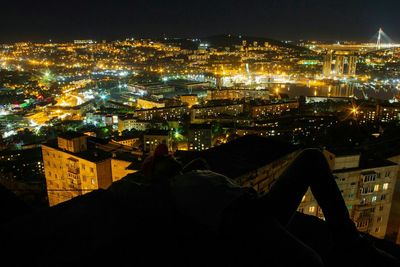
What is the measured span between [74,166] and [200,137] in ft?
14.9

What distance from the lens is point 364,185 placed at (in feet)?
11.8

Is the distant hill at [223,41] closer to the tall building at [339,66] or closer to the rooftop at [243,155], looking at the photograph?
the tall building at [339,66]

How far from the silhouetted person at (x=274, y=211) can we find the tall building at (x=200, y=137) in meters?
8.36

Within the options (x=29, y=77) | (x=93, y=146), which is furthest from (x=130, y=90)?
(x=93, y=146)

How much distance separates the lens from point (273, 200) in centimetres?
60

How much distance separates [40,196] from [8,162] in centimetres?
258

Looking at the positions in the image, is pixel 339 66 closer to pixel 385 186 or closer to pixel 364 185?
pixel 385 186

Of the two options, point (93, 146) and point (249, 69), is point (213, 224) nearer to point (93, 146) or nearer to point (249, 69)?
point (93, 146)

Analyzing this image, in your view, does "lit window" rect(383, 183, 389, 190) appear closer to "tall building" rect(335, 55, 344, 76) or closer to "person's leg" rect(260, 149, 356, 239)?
"person's leg" rect(260, 149, 356, 239)

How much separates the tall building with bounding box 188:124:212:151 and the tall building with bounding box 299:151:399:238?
219 inches

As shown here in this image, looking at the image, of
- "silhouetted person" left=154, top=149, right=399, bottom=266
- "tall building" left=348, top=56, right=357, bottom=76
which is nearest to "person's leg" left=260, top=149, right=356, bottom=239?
"silhouetted person" left=154, top=149, right=399, bottom=266

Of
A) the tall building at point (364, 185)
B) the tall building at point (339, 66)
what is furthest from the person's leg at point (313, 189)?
the tall building at point (339, 66)

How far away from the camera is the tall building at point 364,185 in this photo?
3510 mm

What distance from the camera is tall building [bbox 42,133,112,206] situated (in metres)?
4.93
